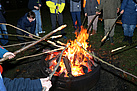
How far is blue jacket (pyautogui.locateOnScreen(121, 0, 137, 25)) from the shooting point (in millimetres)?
6203

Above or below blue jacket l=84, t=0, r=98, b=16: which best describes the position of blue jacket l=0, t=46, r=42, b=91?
below

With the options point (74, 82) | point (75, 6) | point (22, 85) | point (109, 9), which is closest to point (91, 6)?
point (75, 6)

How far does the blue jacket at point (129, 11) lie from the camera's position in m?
6.20

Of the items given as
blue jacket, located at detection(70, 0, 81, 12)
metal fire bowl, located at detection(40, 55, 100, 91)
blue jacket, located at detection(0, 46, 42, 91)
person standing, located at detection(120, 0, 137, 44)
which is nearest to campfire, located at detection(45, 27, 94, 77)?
metal fire bowl, located at detection(40, 55, 100, 91)

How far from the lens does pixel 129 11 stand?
250 inches

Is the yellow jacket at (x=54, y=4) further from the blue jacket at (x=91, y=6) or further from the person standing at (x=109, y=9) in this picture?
the person standing at (x=109, y=9)

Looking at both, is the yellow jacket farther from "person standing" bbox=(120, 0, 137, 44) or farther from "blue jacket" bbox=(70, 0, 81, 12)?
"person standing" bbox=(120, 0, 137, 44)

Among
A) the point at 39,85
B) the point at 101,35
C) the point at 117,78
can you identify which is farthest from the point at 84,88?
the point at 101,35

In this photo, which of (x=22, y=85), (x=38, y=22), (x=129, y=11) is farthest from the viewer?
(x=38, y=22)

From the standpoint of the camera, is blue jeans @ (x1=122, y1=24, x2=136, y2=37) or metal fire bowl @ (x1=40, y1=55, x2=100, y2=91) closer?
metal fire bowl @ (x1=40, y1=55, x2=100, y2=91)

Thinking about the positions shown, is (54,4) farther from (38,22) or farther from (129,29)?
(129,29)

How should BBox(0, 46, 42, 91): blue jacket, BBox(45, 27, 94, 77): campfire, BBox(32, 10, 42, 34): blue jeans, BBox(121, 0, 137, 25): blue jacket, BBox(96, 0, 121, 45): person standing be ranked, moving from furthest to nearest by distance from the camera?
BBox(32, 10, 42, 34): blue jeans
BBox(121, 0, 137, 25): blue jacket
BBox(96, 0, 121, 45): person standing
BBox(45, 27, 94, 77): campfire
BBox(0, 46, 42, 91): blue jacket

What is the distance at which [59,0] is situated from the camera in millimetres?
7391

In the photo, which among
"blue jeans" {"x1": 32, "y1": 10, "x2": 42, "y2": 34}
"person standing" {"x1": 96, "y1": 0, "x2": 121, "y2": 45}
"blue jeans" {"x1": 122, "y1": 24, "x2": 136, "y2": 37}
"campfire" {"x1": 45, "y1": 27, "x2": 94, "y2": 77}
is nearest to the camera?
"campfire" {"x1": 45, "y1": 27, "x2": 94, "y2": 77}
